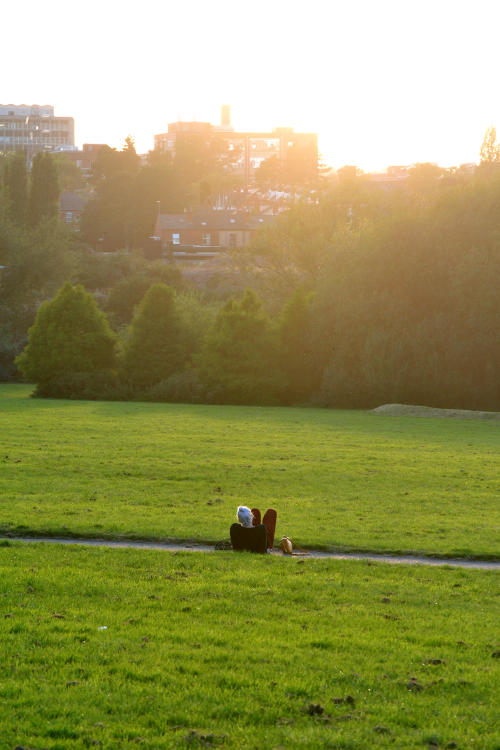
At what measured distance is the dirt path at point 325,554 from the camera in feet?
43.1

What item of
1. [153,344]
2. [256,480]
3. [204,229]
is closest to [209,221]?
[204,229]

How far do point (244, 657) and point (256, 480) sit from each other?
505 inches

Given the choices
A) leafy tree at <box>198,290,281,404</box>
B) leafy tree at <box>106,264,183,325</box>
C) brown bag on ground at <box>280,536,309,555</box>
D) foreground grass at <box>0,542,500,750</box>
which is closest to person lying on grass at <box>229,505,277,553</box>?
brown bag on ground at <box>280,536,309,555</box>

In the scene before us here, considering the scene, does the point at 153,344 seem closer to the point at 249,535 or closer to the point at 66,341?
the point at 66,341

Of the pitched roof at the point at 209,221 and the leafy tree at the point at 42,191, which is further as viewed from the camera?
the pitched roof at the point at 209,221

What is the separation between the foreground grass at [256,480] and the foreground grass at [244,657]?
10.3ft

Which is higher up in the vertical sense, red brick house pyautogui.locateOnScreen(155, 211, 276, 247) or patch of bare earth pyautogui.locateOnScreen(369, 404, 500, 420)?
red brick house pyautogui.locateOnScreen(155, 211, 276, 247)

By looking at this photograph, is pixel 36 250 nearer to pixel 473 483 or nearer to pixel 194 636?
pixel 473 483

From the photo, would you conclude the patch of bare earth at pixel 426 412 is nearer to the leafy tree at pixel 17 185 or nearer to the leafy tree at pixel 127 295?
the leafy tree at pixel 127 295

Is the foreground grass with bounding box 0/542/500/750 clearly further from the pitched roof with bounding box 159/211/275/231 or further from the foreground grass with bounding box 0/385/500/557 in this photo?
the pitched roof with bounding box 159/211/275/231

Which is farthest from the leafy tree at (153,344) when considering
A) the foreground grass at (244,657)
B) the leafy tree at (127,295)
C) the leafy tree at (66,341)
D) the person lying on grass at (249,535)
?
the foreground grass at (244,657)

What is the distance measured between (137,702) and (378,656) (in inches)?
90.4

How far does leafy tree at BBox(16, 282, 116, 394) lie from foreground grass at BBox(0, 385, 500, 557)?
15306 mm

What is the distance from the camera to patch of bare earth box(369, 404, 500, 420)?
43.4 m
